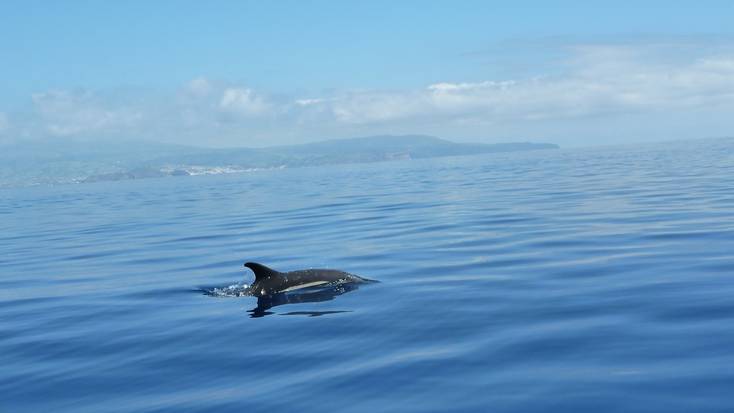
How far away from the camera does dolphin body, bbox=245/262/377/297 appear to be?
17219 mm

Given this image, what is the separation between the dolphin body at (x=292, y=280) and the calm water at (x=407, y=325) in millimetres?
589

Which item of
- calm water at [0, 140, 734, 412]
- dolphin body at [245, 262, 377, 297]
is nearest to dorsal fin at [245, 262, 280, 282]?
dolphin body at [245, 262, 377, 297]

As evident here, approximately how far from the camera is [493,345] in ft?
37.2

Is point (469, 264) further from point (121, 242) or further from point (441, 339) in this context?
point (121, 242)

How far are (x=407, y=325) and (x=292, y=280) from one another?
481cm

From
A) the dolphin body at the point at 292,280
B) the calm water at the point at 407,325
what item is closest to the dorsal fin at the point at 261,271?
the dolphin body at the point at 292,280

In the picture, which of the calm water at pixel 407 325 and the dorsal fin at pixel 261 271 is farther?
the dorsal fin at pixel 261 271

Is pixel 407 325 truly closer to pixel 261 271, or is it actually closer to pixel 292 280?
pixel 292 280

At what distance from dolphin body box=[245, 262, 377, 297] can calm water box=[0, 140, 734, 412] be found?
59 centimetres

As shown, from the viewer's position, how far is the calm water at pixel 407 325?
9.45m

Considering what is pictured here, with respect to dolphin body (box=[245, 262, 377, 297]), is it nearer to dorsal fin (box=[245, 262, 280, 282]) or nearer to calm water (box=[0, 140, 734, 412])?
dorsal fin (box=[245, 262, 280, 282])

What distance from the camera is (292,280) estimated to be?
17.4m

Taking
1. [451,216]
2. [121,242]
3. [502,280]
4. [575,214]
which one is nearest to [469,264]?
[502,280]

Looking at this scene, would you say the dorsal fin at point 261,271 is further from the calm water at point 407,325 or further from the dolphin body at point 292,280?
the calm water at point 407,325
